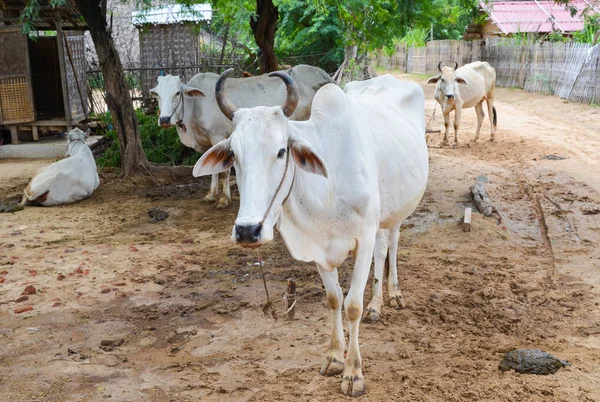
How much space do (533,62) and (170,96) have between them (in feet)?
50.8

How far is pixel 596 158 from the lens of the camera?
10.2 m

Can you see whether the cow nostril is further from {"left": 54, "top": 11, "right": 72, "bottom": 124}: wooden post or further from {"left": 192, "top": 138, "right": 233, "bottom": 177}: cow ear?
{"left": 54, "top": 11, "right": 72, "bottom": 124}: wooden post

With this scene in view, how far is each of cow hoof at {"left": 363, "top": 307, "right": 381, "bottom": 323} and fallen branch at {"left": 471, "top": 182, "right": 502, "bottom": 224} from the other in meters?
2.95

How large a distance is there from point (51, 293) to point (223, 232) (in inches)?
88.1

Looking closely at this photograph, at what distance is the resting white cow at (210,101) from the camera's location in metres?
8.31

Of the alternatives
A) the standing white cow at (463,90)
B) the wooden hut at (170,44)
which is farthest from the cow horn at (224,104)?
the wooden hut at (170,44)

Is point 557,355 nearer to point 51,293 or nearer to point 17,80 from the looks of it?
point 51,293

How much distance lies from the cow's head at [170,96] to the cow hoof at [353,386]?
212 inches

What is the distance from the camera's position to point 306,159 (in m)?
3.18

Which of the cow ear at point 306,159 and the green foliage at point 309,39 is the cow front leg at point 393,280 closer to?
the cow ear at point 306,159

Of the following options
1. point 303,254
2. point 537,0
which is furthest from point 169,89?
point 537,0

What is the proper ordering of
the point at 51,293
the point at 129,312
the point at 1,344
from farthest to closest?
the point at 51,293
the point at 129,312
the point at 1,344

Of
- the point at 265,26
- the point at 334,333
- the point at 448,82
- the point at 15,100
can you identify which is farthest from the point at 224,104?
the point at 15,100

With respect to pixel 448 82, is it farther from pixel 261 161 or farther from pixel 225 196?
pixel 261 161
